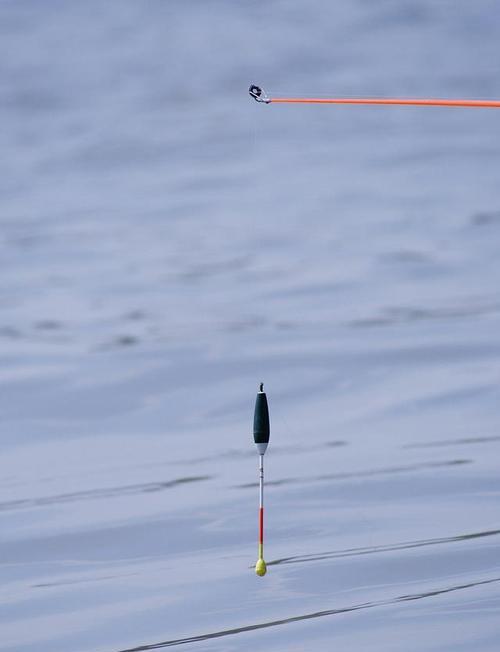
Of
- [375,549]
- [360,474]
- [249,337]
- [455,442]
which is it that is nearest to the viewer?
[375,549]

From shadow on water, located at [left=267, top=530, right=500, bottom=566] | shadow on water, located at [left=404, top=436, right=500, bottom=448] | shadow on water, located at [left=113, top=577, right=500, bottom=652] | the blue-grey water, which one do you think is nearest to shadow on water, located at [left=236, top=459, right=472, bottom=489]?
the blue-grey water

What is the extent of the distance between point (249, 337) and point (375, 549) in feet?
14.4

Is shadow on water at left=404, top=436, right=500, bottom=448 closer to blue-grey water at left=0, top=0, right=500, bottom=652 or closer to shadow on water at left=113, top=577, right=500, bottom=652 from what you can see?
blue-grey water at left=0, top=0, right=500, bottom=652

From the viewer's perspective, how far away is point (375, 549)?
5074mm

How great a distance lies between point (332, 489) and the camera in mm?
5988

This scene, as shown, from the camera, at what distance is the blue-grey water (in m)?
4.65

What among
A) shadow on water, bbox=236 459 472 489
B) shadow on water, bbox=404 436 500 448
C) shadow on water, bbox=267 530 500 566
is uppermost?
shadow on water, bbox=404 436 500 448

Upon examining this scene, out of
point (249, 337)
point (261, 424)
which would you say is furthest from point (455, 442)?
point (249, 337)

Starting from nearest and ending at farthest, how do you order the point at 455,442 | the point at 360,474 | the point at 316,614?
the point at 316,614
the point at 360,474
the point at 455,442

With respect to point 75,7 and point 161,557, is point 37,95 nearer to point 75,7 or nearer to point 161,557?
point 75,7

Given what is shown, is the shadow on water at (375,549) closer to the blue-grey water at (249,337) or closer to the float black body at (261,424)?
the blue-grey water at (249,337)

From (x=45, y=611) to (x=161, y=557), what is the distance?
731mm

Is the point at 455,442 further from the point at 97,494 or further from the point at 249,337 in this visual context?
the point at 249,337

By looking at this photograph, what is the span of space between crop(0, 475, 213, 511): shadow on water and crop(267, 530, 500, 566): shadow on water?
1.24 meters
